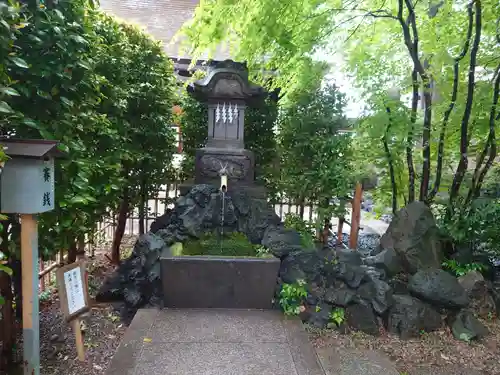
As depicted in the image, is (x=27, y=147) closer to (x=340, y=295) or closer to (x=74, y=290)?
(x=74, y=290)

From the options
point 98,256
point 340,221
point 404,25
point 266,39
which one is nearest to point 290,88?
point 266,39

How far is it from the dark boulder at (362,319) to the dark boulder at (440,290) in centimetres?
69

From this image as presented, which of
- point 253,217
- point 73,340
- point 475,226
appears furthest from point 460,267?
point 73,340

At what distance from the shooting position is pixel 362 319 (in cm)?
418

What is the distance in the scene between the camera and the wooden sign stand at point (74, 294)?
10.3 feet

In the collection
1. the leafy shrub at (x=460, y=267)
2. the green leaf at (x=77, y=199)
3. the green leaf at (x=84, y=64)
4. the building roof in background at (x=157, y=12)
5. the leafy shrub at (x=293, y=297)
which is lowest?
the leafy shrub at (x=293, y=297)

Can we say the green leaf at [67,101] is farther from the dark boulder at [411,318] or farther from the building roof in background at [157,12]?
the building roof in background at [157,12]

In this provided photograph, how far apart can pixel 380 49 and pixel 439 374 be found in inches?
192

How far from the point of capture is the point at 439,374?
3.49 m

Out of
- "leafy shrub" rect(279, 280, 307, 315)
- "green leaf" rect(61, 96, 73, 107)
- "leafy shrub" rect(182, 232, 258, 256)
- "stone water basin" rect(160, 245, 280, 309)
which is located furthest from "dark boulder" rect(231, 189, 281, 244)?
"green leaf" rect(61, 96, 73, 107)

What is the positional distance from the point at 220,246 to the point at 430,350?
2868 mm

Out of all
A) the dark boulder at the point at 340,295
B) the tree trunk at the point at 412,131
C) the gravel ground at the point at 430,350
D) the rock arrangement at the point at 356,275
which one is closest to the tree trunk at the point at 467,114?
the tree trunk at the point at 412,131

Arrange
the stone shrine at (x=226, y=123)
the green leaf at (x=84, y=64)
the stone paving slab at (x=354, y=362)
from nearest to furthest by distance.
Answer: the green leaf at (x=84, y=64) → the stone paving slab at (x=354, y=362) → the stone shrine at (x=226, y=123)

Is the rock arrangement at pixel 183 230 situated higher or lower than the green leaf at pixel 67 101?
lower
